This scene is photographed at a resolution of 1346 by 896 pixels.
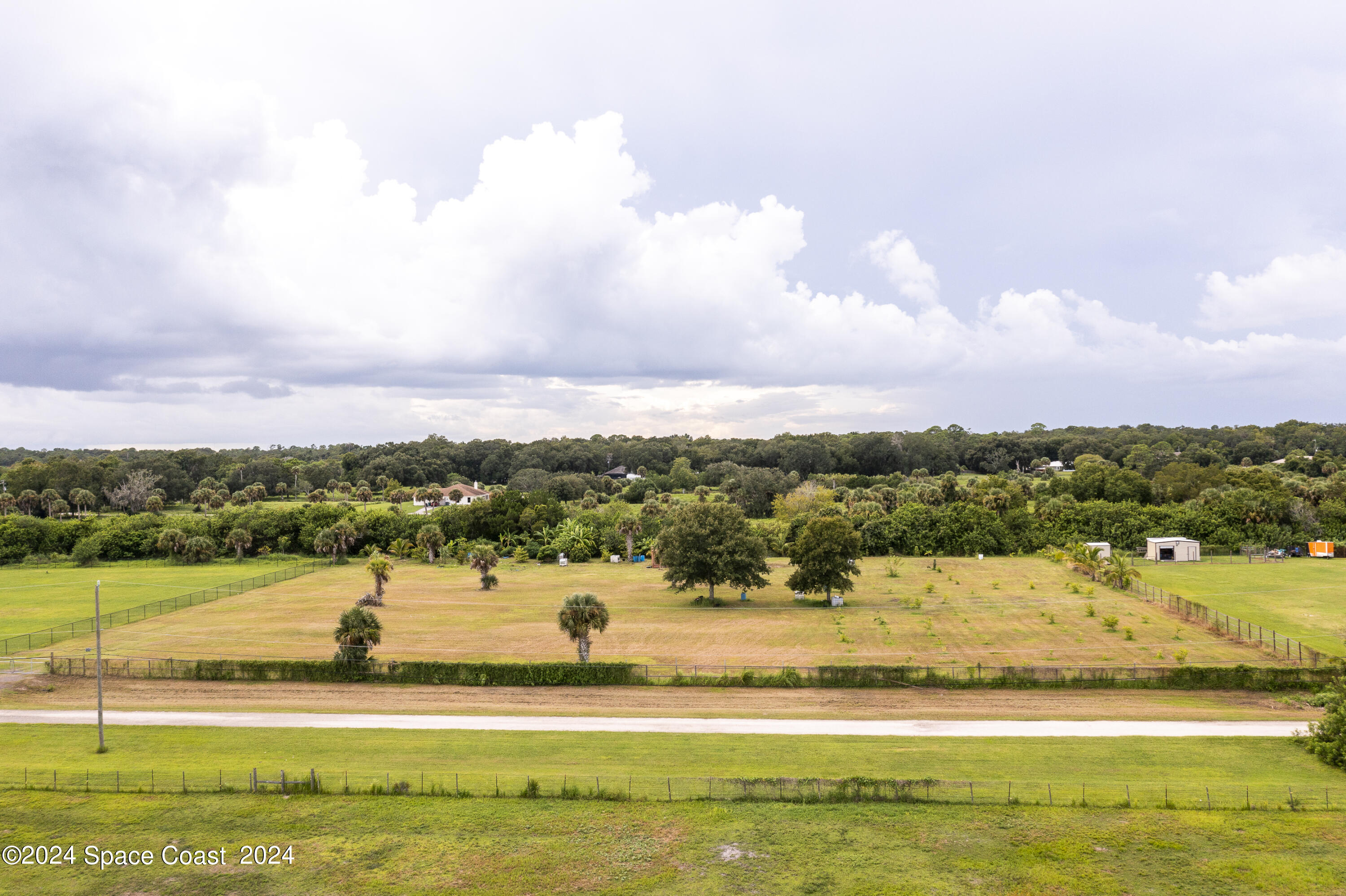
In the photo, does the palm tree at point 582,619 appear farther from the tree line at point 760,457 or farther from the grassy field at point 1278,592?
the tree line at point 760,457

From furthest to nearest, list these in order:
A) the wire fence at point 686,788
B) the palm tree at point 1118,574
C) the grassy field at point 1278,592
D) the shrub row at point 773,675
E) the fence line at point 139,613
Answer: the palm tree at point 1118,574 < the fence line at point 139,613 < the grassy field at point 1278,592 < the shrub row at point 773,675 < the wire fence at point 686,788

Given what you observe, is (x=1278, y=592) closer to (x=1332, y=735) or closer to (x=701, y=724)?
(x=1332, y=735)

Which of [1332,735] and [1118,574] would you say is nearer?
[1332,735]

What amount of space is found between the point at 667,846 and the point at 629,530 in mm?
61799

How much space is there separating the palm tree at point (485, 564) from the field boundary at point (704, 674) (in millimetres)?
24752

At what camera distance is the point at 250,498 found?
130 m

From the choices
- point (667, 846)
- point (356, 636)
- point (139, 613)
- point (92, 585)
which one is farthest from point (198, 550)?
point (667, 846)

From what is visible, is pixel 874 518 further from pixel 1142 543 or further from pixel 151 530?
pixel 151 530

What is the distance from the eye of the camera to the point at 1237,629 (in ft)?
143

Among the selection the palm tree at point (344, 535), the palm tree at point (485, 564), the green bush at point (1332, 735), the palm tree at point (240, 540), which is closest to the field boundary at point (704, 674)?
the green bush at point (1332, 735)

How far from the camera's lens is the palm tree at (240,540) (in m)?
84.1

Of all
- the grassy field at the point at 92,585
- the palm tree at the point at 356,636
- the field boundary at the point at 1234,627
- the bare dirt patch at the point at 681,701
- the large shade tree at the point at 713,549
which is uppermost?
the large shade tree at the point at 713,549

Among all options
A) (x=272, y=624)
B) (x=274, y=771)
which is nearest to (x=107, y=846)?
(x=274, y=771)

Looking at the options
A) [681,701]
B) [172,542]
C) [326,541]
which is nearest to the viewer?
[681,701]
